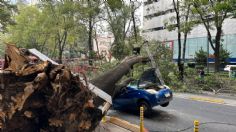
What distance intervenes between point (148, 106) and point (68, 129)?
643 centimetres

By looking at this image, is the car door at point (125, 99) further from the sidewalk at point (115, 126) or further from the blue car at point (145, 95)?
the sidewalk at point (115, 126)

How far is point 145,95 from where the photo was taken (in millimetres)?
11664

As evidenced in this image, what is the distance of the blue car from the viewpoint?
11523 millimetres

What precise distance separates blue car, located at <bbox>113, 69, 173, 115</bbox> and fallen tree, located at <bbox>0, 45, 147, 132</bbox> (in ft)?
19.6

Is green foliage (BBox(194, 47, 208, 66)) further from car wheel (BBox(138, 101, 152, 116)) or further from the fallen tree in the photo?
the fallen tree

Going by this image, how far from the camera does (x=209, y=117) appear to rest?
12125 millimetres

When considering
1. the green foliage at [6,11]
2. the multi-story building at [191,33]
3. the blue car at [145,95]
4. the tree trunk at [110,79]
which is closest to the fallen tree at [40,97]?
the tree trunk at [110,79]

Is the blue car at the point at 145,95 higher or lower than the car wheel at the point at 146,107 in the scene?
higher

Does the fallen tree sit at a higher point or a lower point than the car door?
higher

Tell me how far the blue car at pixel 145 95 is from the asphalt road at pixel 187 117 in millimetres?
464

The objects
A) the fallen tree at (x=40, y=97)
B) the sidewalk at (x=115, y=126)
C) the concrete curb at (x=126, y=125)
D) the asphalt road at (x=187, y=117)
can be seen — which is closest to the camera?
the fallen tree at (x=40, y=97)

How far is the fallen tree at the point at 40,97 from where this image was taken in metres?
5.15

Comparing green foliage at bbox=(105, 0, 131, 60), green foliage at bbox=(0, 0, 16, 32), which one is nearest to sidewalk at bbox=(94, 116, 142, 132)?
green foliage at bbox=(0, 0, 16, 32)

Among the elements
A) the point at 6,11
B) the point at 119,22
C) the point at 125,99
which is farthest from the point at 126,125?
the point at 119,22
